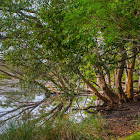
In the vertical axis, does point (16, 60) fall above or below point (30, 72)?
above

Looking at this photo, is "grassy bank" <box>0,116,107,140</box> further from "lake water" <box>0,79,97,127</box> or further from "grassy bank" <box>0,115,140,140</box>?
"lake water" <box>0,79,97,127</box>

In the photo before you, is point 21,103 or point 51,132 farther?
point 21,103

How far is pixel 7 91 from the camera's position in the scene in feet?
32.9

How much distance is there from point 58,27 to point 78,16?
54.2 inches

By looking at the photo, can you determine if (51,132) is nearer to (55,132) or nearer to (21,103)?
(55,132)

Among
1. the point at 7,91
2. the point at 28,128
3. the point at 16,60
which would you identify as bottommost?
the point at 28,128

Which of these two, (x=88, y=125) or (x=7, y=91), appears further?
(x=7, y=91)

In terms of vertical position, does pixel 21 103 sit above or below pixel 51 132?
above

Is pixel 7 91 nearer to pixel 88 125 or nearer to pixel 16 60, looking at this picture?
pixel 16 60

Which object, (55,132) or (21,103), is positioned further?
(21,103)

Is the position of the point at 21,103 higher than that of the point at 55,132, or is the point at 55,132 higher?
the point at 21,103

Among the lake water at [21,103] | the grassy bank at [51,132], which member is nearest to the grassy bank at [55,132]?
the grassy bank at [51,132]

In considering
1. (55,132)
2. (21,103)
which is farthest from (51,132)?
(21,103)

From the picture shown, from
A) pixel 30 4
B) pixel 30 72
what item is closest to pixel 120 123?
pixel 30 72
